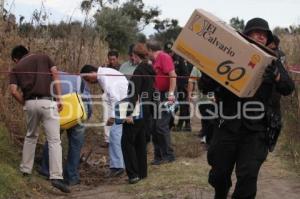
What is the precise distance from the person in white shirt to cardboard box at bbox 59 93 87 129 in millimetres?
416

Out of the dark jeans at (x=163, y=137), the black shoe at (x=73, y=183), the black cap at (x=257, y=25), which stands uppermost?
the black cap at (x=257, y=25)

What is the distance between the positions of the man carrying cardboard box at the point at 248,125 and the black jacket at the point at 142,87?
A: 2.45m

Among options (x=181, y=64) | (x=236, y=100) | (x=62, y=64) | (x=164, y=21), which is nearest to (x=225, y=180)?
(x=236, y=100)

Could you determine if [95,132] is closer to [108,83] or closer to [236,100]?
[108,83]

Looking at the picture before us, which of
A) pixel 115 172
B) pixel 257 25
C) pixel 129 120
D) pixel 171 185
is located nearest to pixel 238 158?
pixel 257 25

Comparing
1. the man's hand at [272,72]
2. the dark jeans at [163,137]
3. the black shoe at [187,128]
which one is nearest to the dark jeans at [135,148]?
the dark jeans at [163,137]

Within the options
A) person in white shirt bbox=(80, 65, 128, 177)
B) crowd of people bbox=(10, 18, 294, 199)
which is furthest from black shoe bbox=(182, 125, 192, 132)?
person in white shirt bbox=(80, 65, 128, 177)

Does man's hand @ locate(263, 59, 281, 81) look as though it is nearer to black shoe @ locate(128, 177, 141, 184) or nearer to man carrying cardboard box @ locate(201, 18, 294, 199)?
man carrying cardboard box @ locate(201, 18, 294, 199)

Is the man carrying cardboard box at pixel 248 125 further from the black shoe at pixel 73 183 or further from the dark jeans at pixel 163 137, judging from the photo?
the dark jeans at pixel 163 137

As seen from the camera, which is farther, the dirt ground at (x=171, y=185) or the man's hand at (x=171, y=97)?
the man's hand at (x=171, y=97)

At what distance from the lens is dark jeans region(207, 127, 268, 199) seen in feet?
16.0

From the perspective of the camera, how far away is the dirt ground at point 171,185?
6.88 metres

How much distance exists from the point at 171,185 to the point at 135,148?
0.79 metres

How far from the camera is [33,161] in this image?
301 inches
